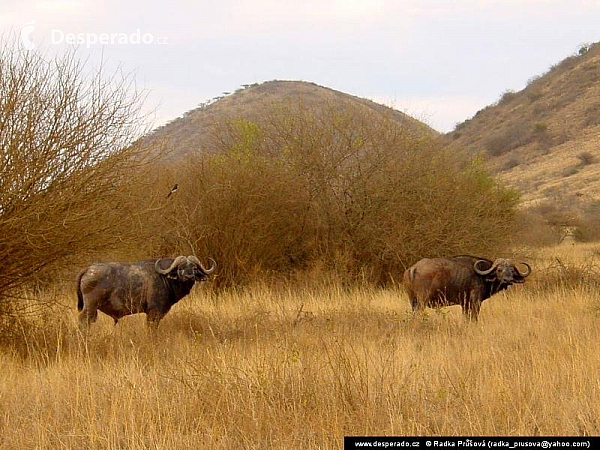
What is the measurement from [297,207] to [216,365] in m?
10.8

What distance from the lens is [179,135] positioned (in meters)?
59.3

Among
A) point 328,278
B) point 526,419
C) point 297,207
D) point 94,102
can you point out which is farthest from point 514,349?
point 297,207

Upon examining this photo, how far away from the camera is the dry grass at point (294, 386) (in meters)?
5.39

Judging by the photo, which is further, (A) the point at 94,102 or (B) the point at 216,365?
(A) the point at 94,102

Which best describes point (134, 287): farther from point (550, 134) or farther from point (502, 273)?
point (550, 134)

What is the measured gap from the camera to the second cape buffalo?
11938 mm

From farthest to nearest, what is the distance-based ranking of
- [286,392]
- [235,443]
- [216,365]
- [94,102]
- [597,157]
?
[597,157] → [94,102] → [216,365] → [286,392] → [235,443]

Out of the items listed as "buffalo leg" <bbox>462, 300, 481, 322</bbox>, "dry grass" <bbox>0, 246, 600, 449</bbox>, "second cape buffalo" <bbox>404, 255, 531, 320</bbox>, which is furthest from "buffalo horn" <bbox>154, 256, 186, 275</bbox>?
"buffalo leg" <bbox>462, 300, 481, 322</bbox>

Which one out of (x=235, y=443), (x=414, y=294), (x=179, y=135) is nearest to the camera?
(x=235, y=443)

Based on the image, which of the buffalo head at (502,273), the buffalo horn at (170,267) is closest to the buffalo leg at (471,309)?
the buffalo head at (502,273)

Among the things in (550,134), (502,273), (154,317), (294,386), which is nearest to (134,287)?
(154,317)

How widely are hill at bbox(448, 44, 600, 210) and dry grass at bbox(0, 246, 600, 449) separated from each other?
36.5 meters

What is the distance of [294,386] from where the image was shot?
20.2 ft

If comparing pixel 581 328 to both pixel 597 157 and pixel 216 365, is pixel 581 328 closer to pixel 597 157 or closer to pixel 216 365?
pixel 216 365
